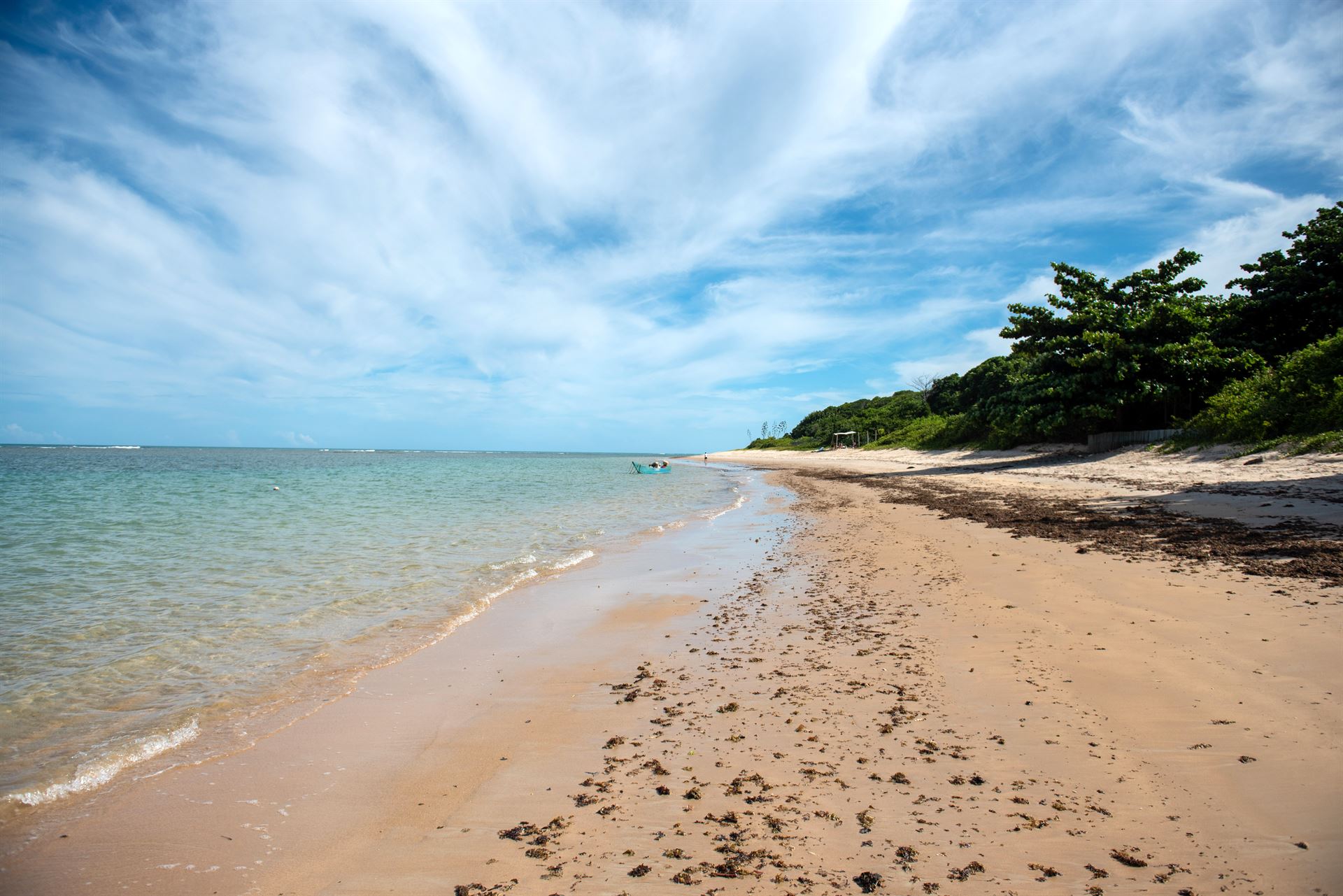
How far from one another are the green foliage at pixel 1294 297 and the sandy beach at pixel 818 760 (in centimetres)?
2590

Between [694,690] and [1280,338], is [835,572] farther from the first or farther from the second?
[1280,338]

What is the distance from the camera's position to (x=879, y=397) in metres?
99.2

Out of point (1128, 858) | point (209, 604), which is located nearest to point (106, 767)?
point (209, 604)

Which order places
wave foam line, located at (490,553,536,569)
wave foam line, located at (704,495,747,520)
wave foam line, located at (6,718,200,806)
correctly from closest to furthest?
wave foam line, located at (6,718,200,806)
wave foam line, located at (490,553,536,569)
wave foam line, located at (704,495,747,520)

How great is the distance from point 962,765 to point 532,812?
235 centimetres

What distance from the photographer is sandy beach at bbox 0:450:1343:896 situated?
267 cm

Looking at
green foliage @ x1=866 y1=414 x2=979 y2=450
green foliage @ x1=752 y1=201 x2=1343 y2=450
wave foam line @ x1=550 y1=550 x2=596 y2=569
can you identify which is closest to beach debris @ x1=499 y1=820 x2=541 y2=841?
wave foam line @ x1=550 y1=550 x2=596 y2=569

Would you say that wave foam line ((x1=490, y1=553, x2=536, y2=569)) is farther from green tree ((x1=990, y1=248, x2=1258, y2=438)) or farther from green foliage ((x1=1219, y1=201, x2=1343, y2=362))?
green foliage ((x1=1219, y1=201, x2=1343, y2=362))

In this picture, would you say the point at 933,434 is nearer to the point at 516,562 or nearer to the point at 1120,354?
the point at 1120,354

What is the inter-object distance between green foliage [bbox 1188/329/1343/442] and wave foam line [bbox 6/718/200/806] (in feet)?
79.5

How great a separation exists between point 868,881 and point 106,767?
4736 mm

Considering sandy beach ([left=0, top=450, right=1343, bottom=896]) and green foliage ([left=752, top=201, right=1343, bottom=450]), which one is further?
green foliage ([left=752, top=201, right=1343, bottom=450])

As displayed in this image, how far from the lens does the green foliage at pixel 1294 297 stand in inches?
974

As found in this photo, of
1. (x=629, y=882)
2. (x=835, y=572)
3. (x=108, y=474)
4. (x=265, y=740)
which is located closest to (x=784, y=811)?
(x=629, y=882)
